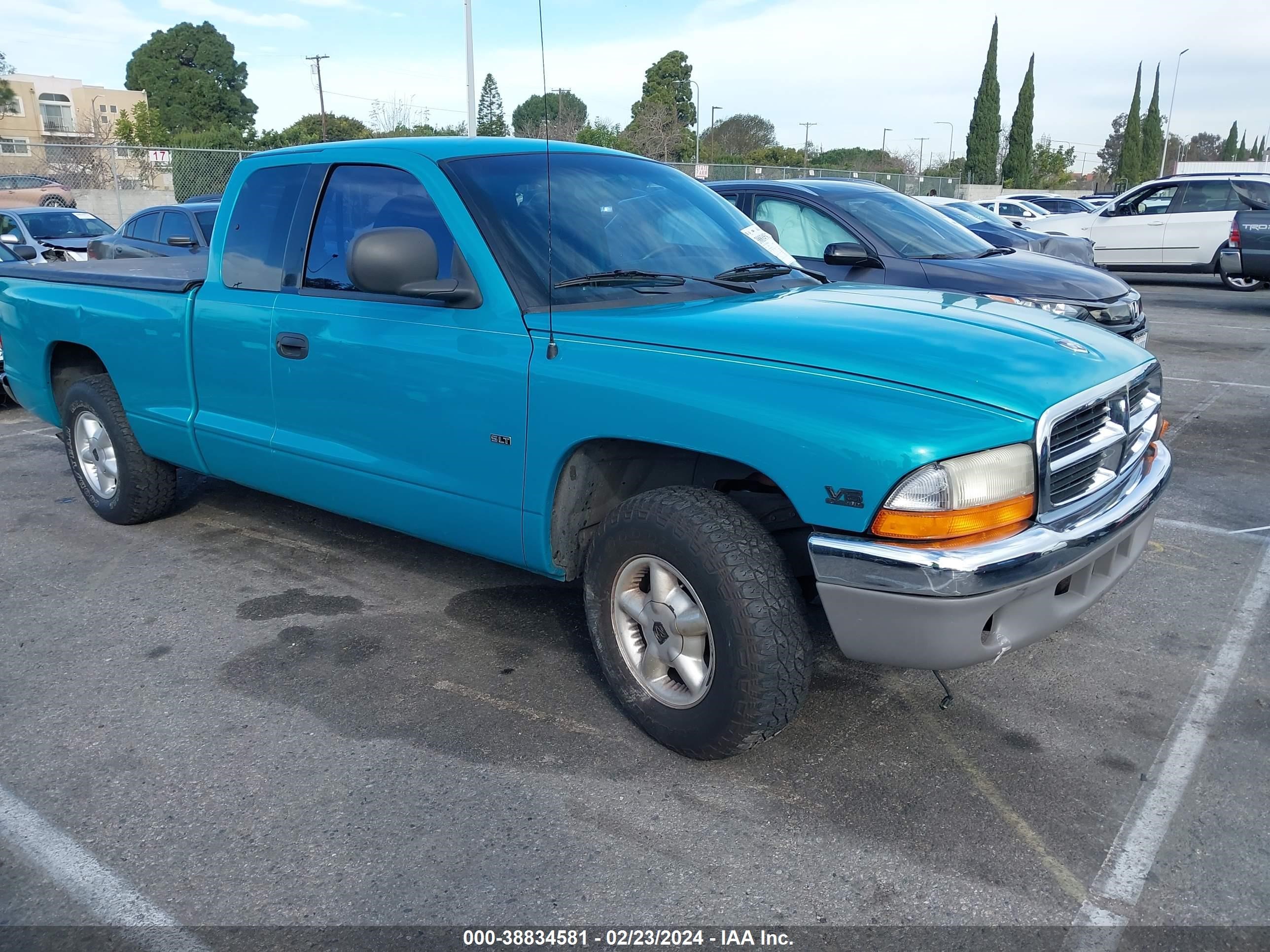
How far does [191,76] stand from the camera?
259 feet

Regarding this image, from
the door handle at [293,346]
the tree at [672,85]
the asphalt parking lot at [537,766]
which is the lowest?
the asphalt parking lot at [537,766]

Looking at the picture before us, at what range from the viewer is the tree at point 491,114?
12023mm

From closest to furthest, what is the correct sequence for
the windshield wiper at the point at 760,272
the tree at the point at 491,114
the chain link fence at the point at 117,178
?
the windshield wiper at the point at 760,272 < the tree at the point at 491,114 < the chain link fence at the point at 117,178

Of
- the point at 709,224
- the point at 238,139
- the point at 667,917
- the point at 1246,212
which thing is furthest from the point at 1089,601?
the point at 238,139

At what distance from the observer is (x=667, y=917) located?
2502mm

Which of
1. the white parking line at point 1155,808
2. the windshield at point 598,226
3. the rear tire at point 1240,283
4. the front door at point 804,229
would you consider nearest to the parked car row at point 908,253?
the front door at point 804,229

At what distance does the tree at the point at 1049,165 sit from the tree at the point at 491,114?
50.1 m

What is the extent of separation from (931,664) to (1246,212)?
14557 mm

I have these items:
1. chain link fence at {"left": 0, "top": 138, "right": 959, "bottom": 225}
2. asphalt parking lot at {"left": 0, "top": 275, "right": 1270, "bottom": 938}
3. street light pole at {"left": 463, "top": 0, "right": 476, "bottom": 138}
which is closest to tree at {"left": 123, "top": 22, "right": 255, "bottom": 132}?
chain link fence at {"left": 0, "top": 138, "right": 959, "bottom": 225}

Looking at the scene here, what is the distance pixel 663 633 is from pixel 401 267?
143 centimetres

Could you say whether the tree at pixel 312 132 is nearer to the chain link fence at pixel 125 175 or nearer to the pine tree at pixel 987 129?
the chain link fence at pixel 125 175

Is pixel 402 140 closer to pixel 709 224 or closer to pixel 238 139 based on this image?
pixel 709 224

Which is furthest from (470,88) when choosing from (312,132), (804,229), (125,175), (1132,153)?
(1132,153)

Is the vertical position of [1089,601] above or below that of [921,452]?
below
